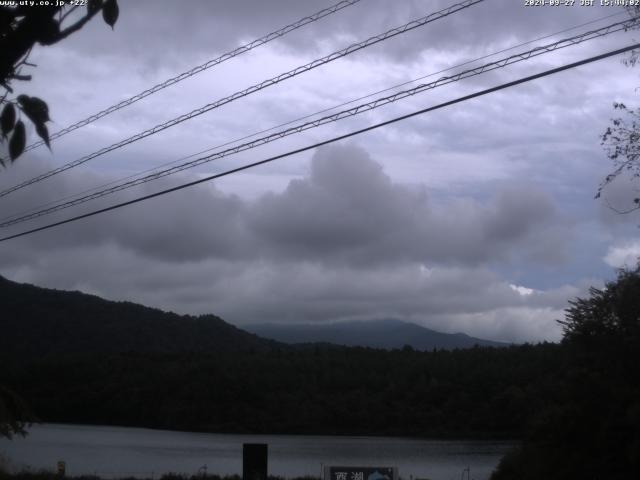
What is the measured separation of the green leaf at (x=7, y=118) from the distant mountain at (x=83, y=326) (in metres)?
45.0

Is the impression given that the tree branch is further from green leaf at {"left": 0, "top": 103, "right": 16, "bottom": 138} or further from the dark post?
the dark post

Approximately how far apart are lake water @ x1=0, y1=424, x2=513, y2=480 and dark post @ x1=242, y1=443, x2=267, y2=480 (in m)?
8.71

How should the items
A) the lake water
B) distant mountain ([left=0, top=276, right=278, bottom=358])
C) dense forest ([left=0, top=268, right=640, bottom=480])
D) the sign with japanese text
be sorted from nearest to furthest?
the sign with japanese text < the lake water < dense forest ([left=0, top=268, right=640, bottom=480]) < distant mountain ([left=0, top=276, right=278, bottom=358])

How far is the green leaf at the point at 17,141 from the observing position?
4.17 m

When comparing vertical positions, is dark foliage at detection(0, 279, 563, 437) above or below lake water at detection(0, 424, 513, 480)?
above

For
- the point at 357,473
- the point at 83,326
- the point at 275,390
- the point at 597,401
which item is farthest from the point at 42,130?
the point at 83,326

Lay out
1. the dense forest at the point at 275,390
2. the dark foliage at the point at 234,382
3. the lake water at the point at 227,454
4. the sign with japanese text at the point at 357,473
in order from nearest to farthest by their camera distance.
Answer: the sign with japanese text at the point at 357,473
the lake water at the point at 227,454
the dense forest at the point at 275,390
the dark foliage at the point at 234,382

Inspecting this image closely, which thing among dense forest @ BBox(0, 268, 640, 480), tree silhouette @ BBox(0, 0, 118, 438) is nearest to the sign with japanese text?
dense forest @ BBox(0, 268, 640, 480)

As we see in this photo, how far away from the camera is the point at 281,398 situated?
52.8 metres

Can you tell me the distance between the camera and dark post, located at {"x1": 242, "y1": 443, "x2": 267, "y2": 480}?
17953 mm

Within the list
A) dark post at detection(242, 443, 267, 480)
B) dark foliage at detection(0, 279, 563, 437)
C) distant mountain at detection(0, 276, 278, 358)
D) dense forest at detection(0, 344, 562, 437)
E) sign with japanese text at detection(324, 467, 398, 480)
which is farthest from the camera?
distant mountain at detection(0, 276, 278, 358)

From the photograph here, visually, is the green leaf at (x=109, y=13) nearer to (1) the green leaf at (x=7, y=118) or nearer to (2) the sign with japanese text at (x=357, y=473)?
(1) the green leaf at (x=7, y=118)

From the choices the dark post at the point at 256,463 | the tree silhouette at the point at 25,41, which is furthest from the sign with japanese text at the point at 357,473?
the tree silhouette at the point at 25,41

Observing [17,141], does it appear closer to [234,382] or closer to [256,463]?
[256,463]
